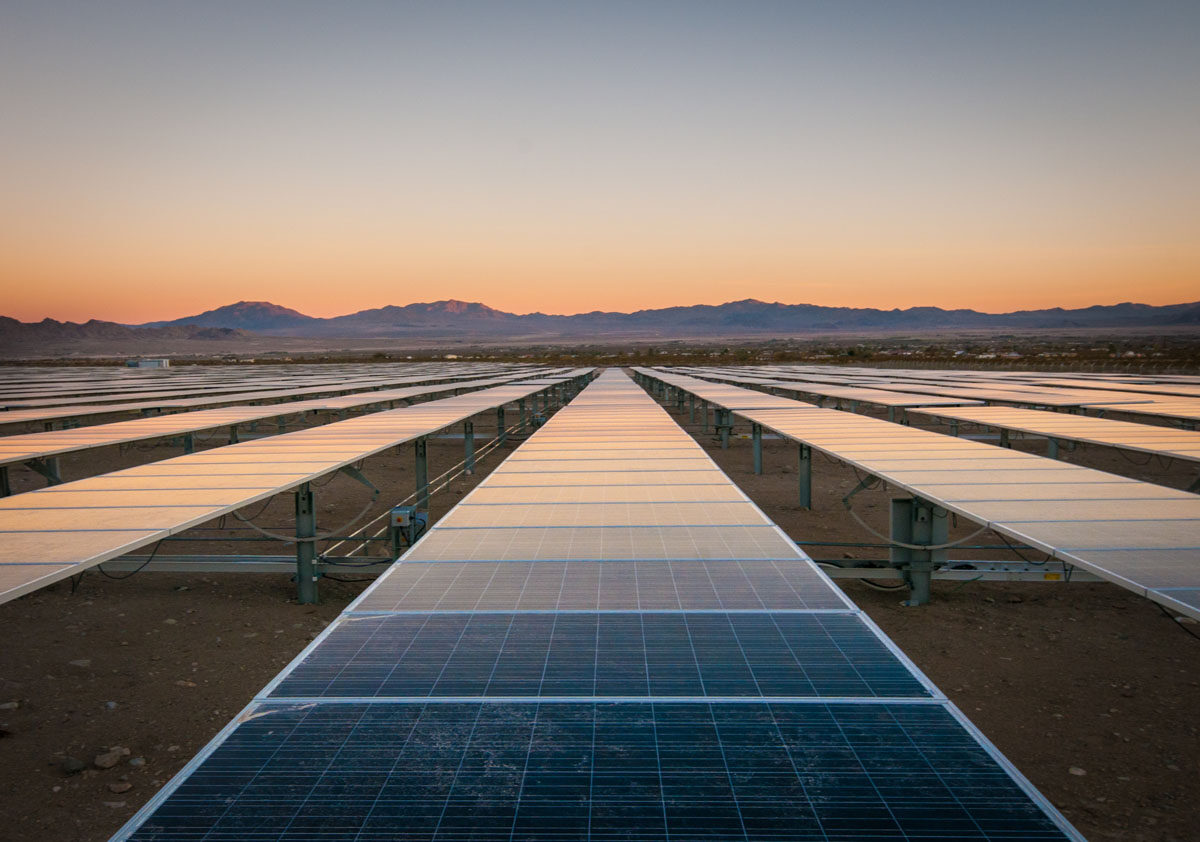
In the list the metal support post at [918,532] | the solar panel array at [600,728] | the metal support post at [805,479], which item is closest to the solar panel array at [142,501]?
the solar panel array at [600,728]

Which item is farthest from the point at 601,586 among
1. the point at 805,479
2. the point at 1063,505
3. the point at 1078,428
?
the point at 1078,428

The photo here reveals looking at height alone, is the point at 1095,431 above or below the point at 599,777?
above

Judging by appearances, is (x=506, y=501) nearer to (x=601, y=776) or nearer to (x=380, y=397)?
(x=601, y=776)

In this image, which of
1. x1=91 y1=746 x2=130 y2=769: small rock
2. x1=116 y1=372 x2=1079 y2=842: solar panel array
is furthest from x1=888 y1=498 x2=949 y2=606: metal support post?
x1=91 y1=746 x2=130 y2=769: small rock

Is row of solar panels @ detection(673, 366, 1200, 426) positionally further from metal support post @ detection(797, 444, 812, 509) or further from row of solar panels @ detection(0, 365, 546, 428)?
row of solar panels @ detection(0, 365, 546, 428)

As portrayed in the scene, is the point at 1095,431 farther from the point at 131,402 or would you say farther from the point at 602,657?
the point at 131,402
